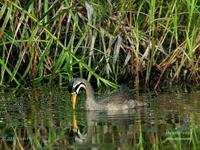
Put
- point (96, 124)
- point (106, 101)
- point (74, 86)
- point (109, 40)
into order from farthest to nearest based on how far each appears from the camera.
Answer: point (109, 40)
point (106, 101)
point (74, 86)
point (96, 124)

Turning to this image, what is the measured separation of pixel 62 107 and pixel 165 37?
253 centimetres

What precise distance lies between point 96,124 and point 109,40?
332 centimetres

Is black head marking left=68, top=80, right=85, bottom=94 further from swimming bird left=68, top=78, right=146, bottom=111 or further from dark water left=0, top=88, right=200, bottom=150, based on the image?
dark water left=0, top=88, right=200, bottom=150

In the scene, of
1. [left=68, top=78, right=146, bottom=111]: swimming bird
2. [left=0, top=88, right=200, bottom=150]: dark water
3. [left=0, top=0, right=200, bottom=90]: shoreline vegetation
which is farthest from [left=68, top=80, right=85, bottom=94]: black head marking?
[left=0, top=0, right=200, bottom=90]: shoreline vegetation

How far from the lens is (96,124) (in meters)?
11.0

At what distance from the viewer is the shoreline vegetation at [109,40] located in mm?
13805

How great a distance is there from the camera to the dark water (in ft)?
31.8

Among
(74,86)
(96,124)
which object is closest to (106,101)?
(74,86)

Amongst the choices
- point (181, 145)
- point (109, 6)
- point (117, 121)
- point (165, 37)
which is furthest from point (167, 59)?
point (181, 145)

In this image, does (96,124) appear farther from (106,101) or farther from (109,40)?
(109,40)

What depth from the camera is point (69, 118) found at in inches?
453

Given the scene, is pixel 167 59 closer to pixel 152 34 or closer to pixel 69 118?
pixel 152 34

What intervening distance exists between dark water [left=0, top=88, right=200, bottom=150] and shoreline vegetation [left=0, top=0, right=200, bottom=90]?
68cm

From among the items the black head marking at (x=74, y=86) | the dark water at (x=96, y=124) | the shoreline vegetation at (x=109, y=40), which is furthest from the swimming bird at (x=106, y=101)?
the shoreline vegetation at (x=109, y=40)
